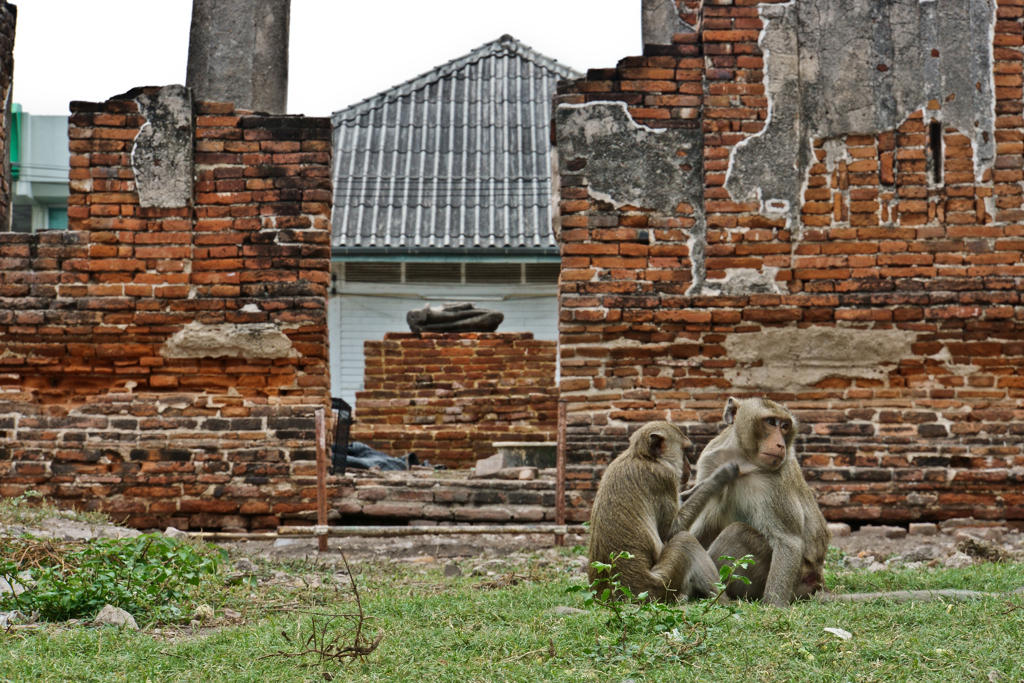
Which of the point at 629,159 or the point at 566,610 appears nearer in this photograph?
the point at 566,610

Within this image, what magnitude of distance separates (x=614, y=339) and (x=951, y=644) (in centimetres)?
399

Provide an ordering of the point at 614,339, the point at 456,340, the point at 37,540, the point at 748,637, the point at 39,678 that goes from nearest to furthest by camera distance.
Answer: the point at 39,678
the point at 748,637
the point at 37,540
the point at 614,339
the point at 456,340

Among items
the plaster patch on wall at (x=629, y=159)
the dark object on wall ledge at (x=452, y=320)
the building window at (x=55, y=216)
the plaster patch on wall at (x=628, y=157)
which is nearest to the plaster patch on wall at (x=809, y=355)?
the plaster patch on wall at (x=629, y=159)

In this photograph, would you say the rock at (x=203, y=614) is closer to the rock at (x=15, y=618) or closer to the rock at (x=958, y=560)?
the rock at (x=15, y=618)

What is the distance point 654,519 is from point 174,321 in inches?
171

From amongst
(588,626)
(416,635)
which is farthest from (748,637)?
(416,635)

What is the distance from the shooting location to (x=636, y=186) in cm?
729

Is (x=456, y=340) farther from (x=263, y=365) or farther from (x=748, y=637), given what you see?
(x=748, y=637)

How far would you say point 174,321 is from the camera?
7.20 m

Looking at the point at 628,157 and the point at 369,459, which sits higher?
the point at 628,157

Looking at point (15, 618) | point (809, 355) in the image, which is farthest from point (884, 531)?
point (15, 618)

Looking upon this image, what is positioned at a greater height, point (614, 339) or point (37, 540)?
point (614, 339)

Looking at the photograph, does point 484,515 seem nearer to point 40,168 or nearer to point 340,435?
point 340,435

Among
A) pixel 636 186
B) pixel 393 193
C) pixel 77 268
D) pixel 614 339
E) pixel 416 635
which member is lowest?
pixel 416 635
